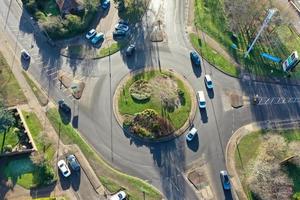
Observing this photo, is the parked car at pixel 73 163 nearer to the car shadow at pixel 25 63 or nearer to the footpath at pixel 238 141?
the car shadow at pixel 25 63

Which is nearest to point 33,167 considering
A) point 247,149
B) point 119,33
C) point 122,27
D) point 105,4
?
point 119,33

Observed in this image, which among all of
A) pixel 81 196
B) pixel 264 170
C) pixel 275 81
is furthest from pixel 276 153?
pixel 81 196

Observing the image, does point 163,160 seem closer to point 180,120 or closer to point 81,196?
point 180,120

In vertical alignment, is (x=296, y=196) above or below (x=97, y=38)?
below

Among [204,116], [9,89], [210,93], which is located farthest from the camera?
[210,93]

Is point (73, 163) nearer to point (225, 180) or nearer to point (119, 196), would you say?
point (119, 196)

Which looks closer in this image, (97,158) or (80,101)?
(97,158)

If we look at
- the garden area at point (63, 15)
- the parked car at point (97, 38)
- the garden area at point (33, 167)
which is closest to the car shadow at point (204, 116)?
the parked car at point (97, 38)

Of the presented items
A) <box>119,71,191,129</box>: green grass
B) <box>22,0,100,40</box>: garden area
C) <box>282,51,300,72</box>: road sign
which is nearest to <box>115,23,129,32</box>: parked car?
<box>22,0,100,40</box>: garden area
